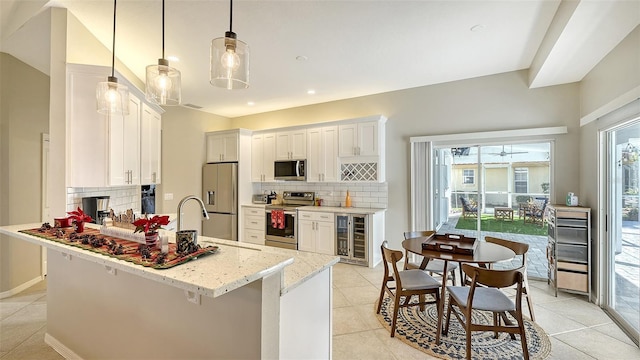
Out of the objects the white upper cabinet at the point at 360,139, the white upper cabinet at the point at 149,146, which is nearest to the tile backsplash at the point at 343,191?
the white upper cabinet at the point at 360,139

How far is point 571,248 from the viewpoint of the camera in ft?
11.1

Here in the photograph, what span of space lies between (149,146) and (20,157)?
1734 millimetres

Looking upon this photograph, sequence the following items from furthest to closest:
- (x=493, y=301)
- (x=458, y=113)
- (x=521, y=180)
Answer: (x=458, y=113) → (x=521, y=180) → (x=493, y=301)

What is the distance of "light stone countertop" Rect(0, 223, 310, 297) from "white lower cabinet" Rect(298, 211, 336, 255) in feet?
10.2

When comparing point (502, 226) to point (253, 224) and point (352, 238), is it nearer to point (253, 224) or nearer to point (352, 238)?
point (352, 238)

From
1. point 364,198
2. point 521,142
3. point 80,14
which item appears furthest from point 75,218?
point 521,142

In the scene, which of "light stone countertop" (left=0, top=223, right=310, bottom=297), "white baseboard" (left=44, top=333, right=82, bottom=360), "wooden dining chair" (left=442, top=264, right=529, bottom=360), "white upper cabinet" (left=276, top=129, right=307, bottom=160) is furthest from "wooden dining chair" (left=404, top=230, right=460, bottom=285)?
"white baseboard" (left=44, top=333, right=82, bottom=360)

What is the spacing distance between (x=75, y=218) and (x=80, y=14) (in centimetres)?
198

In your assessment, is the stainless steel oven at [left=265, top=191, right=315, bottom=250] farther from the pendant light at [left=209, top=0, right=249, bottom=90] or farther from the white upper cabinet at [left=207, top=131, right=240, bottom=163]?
the pendant light at [left=209, top=0, right=249, bottom=90]

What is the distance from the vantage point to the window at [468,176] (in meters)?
4.45

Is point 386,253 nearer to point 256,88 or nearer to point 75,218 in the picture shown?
point 75,218

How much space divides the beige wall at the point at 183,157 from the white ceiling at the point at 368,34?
1611mm

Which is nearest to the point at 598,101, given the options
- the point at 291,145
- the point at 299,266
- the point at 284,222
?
the point at 299,266

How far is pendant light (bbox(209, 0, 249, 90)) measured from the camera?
1596mm
